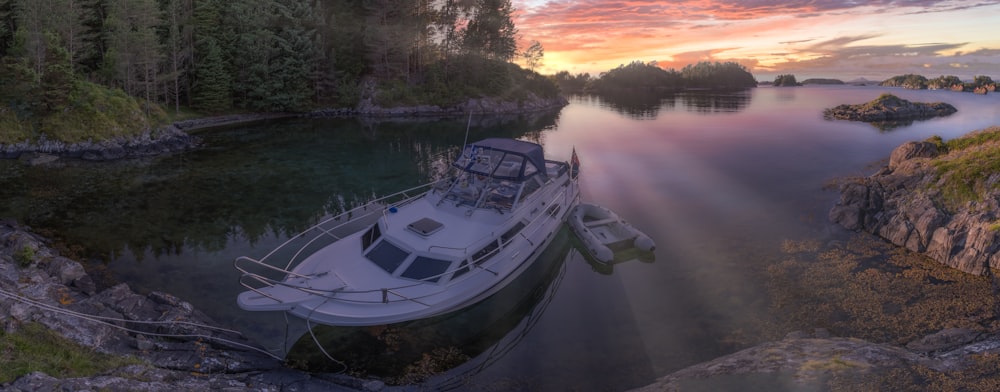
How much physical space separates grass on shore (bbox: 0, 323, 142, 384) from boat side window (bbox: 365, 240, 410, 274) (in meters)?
6.70

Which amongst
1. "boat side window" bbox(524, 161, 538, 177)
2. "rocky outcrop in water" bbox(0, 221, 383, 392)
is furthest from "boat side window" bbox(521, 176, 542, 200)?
"rocky outcrop in water" bbox(0, 221, 383, 392)

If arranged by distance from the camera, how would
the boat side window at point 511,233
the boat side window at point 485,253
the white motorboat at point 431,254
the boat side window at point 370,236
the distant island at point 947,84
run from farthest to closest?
the distant island at point 947,84
the boat side window at point 511,233
the boat side window at point 370,236
the boat side window at point 485,253
the white motorboat at point 431,254

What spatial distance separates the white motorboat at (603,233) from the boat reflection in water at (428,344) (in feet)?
13.6

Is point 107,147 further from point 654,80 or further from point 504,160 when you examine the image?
point 654,80

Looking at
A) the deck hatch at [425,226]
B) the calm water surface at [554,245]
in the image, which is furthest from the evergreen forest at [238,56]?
the deck hatch at [425,226]

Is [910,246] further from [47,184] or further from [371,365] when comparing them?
[47,184]

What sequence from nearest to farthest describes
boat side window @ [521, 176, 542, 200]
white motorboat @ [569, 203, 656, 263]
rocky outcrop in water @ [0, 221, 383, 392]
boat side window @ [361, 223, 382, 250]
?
rocky outcrop in water @ [0, 221, 383, 392]
boat side window @ [361, 223, 382, 250]
white motorboat @ [569, 203, 656, 263]
boat side window @ [521, 176, 542, 200]

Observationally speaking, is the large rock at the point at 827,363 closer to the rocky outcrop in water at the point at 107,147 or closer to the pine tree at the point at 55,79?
the rocky outcrop in water at the point at 107,147

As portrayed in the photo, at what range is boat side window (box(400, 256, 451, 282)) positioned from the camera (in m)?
14.9

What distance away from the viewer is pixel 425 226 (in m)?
16.6

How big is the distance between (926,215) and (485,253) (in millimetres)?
19493

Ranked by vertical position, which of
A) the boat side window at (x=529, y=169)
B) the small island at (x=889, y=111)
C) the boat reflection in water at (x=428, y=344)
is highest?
the small island at (x=889, y=111)

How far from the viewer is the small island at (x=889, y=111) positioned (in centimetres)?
7031

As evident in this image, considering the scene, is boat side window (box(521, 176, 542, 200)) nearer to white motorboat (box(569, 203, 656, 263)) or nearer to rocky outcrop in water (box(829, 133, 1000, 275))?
white motorboat (box(569, 203, 656, 263))
